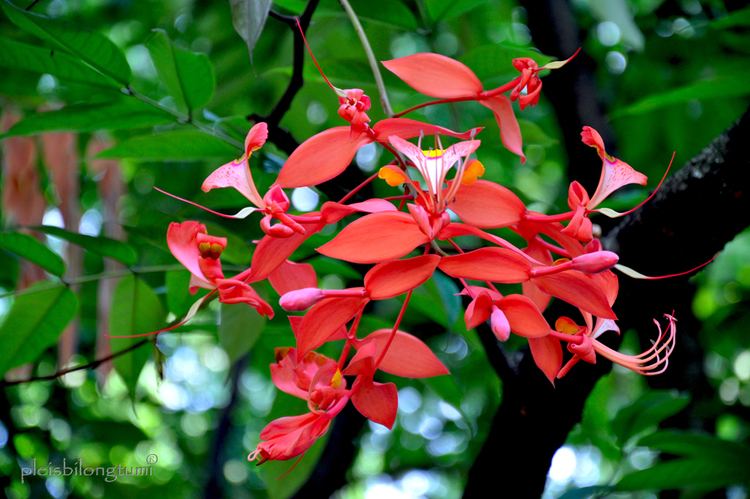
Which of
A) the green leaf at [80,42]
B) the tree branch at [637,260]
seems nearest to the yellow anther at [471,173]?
the tree branch at [637,260]

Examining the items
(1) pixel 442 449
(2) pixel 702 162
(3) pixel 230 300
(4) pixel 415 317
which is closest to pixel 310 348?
(3) pixel 230 300

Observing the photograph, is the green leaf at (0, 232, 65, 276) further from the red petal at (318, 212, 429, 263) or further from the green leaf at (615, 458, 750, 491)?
the green leaf at (615, 458, 750, 491)

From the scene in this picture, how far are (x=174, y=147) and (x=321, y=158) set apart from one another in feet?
1.20

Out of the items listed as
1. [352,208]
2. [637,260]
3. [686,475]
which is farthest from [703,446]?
[352,208]

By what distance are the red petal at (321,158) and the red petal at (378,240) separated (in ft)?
0.23

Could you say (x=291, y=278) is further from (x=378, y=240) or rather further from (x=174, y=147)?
(x=174, y=147)

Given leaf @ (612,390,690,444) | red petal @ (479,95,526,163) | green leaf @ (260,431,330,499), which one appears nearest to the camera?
red petal @ (479,95,526,163)

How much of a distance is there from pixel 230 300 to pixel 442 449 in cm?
183

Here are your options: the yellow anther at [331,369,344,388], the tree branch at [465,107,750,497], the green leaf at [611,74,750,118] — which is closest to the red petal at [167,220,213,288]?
the yellow anther at [331,369,344,388]

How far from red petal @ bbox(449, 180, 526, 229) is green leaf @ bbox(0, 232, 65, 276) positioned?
21.0 inches

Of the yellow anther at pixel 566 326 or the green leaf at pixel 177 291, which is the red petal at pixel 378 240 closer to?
the yellow anther at pixel 566 326

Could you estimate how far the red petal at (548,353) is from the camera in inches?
21.2

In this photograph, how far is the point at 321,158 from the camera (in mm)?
533

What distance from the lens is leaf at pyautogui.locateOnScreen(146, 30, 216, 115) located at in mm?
823
